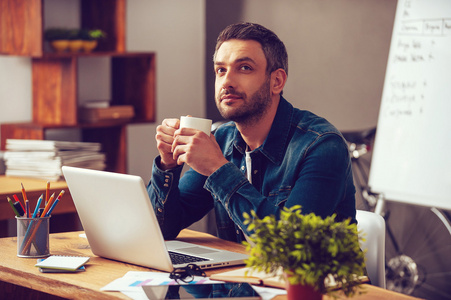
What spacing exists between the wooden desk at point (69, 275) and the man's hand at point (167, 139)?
24 cm

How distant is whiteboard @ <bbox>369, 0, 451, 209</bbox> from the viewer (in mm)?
2965

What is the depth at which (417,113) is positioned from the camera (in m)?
3.07

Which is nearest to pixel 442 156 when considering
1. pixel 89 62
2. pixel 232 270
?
pixel 232 270

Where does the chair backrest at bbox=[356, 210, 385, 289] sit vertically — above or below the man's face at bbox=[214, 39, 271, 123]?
below

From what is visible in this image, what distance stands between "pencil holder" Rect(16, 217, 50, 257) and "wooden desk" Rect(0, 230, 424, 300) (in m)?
0.03

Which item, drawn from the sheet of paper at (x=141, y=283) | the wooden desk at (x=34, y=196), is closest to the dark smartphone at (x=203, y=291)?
the sheet of paper at (x=141, y=283)

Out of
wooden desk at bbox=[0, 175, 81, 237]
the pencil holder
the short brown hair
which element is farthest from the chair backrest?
wooden desk at bbox=[0, 175, 81, 237]

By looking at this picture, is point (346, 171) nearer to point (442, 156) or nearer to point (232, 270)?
point (232, 270)

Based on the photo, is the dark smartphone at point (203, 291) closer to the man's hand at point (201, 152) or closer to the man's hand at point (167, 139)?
the man's hand at point (201, 152)

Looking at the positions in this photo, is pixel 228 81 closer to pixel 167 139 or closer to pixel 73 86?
pixel 167 139

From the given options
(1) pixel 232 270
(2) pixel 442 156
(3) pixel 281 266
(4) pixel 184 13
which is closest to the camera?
(3) pixel 281 266

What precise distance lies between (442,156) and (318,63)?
4.03 ft

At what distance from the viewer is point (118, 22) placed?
11.3 ft

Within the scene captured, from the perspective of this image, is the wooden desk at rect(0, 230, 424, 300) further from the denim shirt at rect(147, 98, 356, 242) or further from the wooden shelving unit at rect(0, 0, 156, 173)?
the wooden shelving unit at rect(0, 0, 156, 173)
